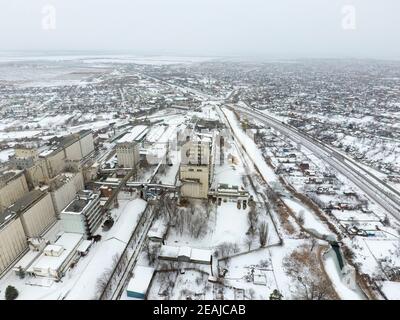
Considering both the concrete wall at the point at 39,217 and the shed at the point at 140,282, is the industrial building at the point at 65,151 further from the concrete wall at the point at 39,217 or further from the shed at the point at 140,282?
the shed at the point at 140,282

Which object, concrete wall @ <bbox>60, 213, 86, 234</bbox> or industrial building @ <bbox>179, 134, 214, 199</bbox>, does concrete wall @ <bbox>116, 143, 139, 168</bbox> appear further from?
concrete wall @ <bbox>60, 213, 86, 234</bbox>

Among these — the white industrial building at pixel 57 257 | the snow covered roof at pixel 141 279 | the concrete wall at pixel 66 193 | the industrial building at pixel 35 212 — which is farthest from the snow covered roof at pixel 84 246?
the concrete wall at pixel 66 193

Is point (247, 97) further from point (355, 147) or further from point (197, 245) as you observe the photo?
point (197, 245)

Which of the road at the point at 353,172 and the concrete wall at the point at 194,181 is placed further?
the road at the point at 353,172

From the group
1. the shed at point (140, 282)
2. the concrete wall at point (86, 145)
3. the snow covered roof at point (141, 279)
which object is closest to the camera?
the shed at point (140, 282)

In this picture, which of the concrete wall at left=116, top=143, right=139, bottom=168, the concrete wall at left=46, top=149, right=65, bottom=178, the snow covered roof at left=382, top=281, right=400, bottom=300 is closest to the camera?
the snow covered roof at left=382, top=281, right=400, bottom=300

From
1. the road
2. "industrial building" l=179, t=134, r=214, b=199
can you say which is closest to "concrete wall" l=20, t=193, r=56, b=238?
"industrial building" l=179, t=134, r=214, b=199
